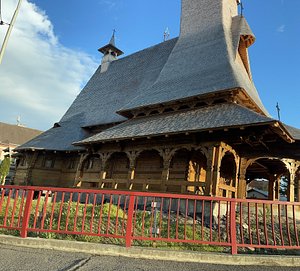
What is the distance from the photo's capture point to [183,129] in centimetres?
1108

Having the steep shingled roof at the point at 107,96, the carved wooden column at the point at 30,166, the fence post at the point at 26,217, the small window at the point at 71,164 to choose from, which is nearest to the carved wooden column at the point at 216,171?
the fence post at the point at 26,217

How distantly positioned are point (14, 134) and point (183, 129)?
153 ft

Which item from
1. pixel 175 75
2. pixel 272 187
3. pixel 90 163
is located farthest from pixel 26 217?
pixel 272 187

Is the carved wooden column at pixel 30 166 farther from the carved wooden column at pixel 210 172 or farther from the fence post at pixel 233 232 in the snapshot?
the fence post at pixel 233 232

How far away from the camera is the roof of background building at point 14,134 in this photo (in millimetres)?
48219

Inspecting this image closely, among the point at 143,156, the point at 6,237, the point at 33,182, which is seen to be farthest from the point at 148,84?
the point at 6,237

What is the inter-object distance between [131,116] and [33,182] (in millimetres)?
8709

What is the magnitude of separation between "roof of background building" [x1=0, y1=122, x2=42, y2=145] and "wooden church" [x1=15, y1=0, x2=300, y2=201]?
30682 mm

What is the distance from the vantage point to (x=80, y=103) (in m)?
23.5

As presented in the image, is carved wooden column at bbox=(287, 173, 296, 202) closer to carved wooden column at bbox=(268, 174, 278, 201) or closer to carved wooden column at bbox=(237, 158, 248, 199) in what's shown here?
carved wooden column at bbox=(237, 158, 248, 199)

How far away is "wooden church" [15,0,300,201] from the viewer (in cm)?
1103

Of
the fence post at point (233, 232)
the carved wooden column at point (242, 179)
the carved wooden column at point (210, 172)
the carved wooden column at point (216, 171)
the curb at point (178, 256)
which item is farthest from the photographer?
the carved wooden column at point (242, 179)

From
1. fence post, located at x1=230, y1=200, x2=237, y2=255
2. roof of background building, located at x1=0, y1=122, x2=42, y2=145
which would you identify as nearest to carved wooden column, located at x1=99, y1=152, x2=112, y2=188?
fence post, located at x1=230, y1=200, x2=237, y2=255

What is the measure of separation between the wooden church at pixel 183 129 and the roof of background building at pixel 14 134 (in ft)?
101
